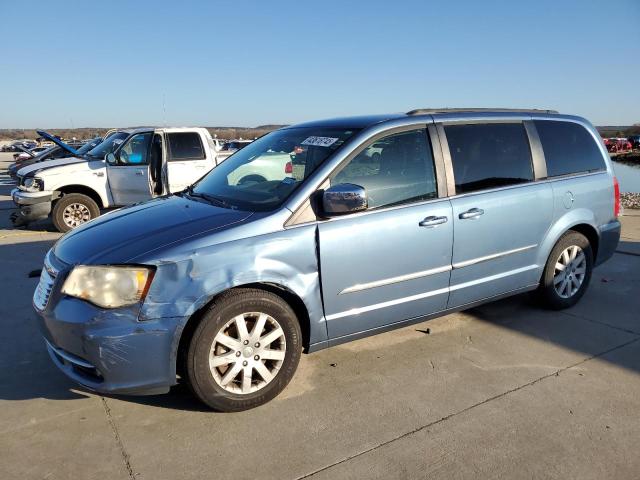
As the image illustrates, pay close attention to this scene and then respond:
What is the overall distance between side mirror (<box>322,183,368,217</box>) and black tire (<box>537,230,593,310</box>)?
225 cm

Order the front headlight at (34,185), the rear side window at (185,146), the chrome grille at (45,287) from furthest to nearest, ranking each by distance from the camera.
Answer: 1. the rear side window at (185,146)
2. the front headlight at (34,185)
3. the chrome grille at (45,287)

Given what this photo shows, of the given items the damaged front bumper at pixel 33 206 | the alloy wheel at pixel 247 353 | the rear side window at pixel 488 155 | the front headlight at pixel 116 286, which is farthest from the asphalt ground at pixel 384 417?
the damaged front bumper at pixel 33 206

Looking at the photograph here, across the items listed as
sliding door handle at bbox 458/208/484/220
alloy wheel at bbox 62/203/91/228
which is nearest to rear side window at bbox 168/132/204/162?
alloy wheel at bbox 62/203/91/228

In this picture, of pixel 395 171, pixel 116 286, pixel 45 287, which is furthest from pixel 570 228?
pixel 45 287

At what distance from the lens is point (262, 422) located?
9.65 feet

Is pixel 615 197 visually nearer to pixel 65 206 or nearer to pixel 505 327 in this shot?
pixel 505 327

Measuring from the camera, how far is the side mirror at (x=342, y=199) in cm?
305

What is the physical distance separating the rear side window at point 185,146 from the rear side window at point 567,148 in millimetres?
6441

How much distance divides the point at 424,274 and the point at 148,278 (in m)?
1.88

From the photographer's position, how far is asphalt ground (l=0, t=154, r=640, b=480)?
2.55 meters

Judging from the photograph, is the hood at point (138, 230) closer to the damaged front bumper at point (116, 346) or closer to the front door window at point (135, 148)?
the damaged front bumper at point (116, 346)

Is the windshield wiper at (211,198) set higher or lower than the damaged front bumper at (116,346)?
higher

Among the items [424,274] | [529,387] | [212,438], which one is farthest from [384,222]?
[212,438]

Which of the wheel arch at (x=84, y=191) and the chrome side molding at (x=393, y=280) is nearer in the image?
the chrome side molding at (x=393, y=280)
